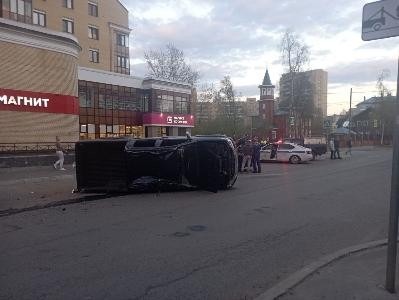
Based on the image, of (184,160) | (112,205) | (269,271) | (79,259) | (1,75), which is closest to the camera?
(269,271)

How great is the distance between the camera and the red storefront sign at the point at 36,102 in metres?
28.0

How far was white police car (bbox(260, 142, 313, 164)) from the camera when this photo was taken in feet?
98.4

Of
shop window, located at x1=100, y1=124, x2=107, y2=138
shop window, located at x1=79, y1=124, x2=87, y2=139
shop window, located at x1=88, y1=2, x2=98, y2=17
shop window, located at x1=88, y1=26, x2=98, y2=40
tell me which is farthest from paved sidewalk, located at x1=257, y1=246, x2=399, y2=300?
shop window, located at x1=88, y1=2, x2=98, y2=17

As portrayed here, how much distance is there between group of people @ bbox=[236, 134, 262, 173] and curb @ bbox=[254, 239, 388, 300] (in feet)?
47.7

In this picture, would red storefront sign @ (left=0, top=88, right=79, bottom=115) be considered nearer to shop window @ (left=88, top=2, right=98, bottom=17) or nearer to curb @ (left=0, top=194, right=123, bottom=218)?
curb @ (left=0, top=194, right=123, bottom=218)

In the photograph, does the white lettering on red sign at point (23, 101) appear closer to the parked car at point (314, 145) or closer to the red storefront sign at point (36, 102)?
the red storefront sign at point (36, 102)

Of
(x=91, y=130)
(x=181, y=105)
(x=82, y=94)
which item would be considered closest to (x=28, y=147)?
(x=82, y=94)

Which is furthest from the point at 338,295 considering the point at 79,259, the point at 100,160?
the point at 100,160

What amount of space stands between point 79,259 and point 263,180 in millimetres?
12338

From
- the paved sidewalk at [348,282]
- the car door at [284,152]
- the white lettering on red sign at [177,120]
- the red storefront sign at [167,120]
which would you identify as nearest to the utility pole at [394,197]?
the paved sidewalk at [348,282]

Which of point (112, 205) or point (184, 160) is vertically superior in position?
point (184, 160)

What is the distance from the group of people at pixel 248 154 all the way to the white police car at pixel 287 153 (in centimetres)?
804

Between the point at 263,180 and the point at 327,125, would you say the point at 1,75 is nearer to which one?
the point at 263,180

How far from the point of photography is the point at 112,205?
1202cm
